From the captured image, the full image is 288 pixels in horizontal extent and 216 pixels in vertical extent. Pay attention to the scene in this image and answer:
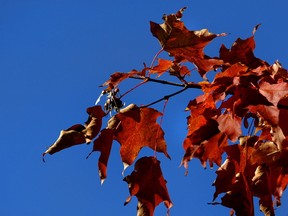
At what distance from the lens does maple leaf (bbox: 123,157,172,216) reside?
4.31 feet

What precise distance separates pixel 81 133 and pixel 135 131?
0.52 feet

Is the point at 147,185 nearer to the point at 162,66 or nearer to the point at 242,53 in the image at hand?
the point at 162,66

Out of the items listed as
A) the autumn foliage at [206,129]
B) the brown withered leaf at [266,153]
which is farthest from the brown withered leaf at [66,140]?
the brown withered leaf at [266,153]

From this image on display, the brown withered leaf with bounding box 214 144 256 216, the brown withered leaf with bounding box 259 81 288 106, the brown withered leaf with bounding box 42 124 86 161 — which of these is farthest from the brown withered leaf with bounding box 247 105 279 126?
the brown withered leaf with bounding box 42 124 86 161

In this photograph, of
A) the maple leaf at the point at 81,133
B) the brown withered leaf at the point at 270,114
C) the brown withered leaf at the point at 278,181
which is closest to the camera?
the brown withered leaf at the point at 270,114

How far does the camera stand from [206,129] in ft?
4.36

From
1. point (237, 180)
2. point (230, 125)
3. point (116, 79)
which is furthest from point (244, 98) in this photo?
point (116, 79)

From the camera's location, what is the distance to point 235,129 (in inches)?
47.9

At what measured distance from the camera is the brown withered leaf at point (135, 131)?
132cm

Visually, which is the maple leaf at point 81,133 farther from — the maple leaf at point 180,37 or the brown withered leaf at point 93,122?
the maple leaf at point 180,37

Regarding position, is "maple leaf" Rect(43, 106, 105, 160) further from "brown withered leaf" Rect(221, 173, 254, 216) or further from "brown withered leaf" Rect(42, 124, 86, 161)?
"brown withered leaf" Rect(221, 173, 254, 216)

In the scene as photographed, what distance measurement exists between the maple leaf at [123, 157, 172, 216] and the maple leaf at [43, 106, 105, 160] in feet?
0.50

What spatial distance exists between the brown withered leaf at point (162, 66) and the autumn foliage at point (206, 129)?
0.04 meters

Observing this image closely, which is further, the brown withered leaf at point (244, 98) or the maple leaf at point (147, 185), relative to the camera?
the maple leaf at point (147, 185)
